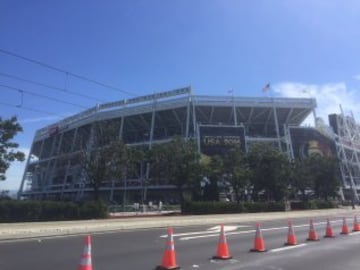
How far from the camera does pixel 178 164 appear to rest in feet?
147

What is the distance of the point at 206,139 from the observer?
7562 centimetres

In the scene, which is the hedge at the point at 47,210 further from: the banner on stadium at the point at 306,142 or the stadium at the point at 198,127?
the banner on stadium at the point at 306,142

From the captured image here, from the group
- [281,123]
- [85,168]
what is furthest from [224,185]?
[281,123]

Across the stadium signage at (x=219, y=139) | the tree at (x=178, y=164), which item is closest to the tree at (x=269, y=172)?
the tree at (x=178, y=164)

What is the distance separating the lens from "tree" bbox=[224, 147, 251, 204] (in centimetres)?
4672

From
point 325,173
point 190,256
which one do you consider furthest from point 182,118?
point 190,256

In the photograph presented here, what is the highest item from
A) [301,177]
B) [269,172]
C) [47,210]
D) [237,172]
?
[301,177]

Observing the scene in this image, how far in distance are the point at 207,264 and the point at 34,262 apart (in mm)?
4379

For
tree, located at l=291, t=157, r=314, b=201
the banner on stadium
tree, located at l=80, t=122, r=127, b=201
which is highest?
the banner on stadium

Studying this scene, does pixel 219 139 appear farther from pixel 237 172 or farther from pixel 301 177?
pixel 237 172

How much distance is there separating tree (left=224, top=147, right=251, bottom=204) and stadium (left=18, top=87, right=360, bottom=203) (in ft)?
84.3

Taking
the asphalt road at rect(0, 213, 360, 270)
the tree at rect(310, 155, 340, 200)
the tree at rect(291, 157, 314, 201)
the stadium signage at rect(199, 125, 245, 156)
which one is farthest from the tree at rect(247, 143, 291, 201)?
the asphalt road at rect(0, 213, 360, 270)

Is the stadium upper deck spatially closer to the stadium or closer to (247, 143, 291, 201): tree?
the stadium

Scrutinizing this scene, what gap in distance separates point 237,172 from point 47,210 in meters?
23.9
